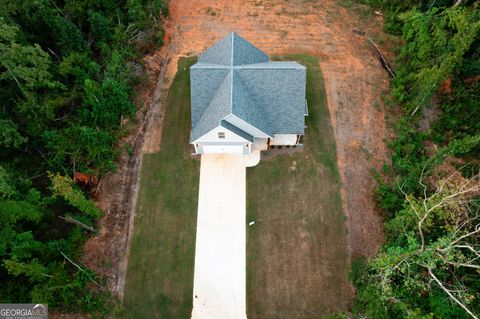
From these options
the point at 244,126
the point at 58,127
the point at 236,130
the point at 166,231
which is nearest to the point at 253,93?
the point at 244,126

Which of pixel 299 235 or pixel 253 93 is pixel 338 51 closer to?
pixel 253 93

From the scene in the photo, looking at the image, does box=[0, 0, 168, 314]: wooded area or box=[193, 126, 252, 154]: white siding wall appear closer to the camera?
box=[0, 0, 168, 314]: wooded area

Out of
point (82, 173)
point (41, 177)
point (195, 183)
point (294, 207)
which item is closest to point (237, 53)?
point (195, 183)

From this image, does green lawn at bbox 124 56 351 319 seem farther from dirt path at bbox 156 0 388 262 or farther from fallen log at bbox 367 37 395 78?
fallen log at bbox 367 37 395 78

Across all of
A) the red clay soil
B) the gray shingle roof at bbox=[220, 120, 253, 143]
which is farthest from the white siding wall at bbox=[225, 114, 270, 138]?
the red clay soil

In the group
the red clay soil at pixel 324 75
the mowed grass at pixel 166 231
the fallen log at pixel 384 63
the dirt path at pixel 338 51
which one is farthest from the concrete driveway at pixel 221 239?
the fallen log at pixel 384 63

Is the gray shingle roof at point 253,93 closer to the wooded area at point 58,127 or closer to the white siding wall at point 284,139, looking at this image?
the white siding wall at point 284,139
